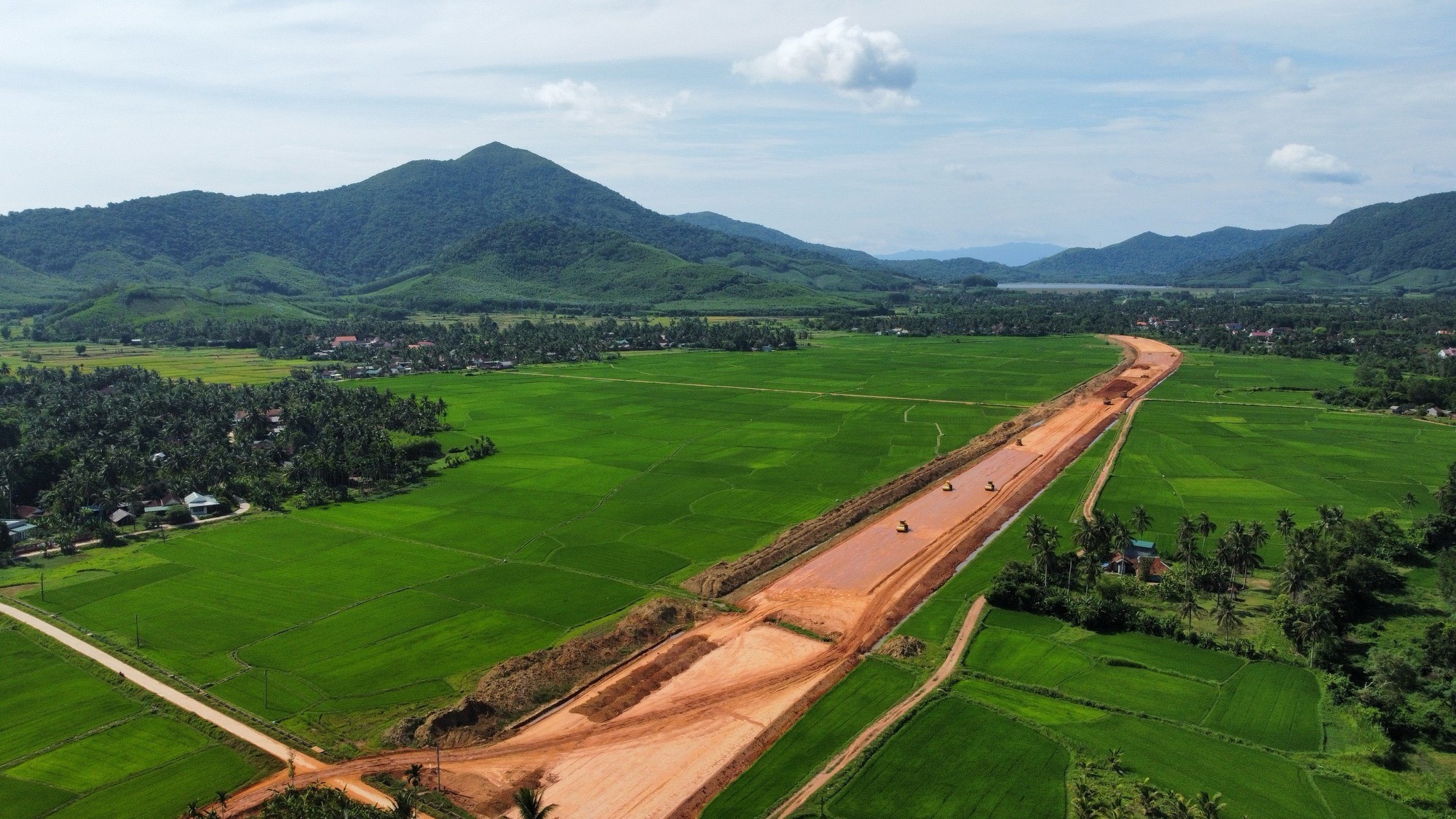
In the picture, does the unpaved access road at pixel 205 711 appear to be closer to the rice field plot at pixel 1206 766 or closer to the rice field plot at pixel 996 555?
the rice field plot at pixel 996 555

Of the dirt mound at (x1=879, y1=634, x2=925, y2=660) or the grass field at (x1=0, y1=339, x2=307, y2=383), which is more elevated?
the grass field at (x1=0, y1=339, x2=307, y2=383)

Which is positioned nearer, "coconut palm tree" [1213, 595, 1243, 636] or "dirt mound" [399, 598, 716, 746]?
"dirt mound" [399, 598, 716, 746]

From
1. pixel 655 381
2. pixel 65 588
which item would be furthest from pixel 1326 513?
pixel 655 381

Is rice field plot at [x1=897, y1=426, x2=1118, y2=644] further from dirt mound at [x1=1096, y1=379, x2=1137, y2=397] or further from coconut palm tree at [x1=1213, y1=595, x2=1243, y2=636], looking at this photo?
dirt mound at [x1=1096, y1=379, x2=1137, y2=397]

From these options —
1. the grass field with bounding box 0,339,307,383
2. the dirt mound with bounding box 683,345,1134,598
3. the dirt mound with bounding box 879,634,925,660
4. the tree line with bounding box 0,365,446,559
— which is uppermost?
the grass field with bounding box 0,339,307,383

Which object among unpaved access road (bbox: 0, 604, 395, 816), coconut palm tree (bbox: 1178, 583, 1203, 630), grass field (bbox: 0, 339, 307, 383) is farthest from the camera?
grass field (bbox: 0, 339, 307, 383)

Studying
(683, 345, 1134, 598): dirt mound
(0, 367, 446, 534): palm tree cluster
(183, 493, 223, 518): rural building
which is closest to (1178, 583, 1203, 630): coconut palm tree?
(683, 345, 1134, 598): dirt mound

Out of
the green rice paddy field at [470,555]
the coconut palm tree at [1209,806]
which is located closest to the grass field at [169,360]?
the green rice paddy field at [470,555]
